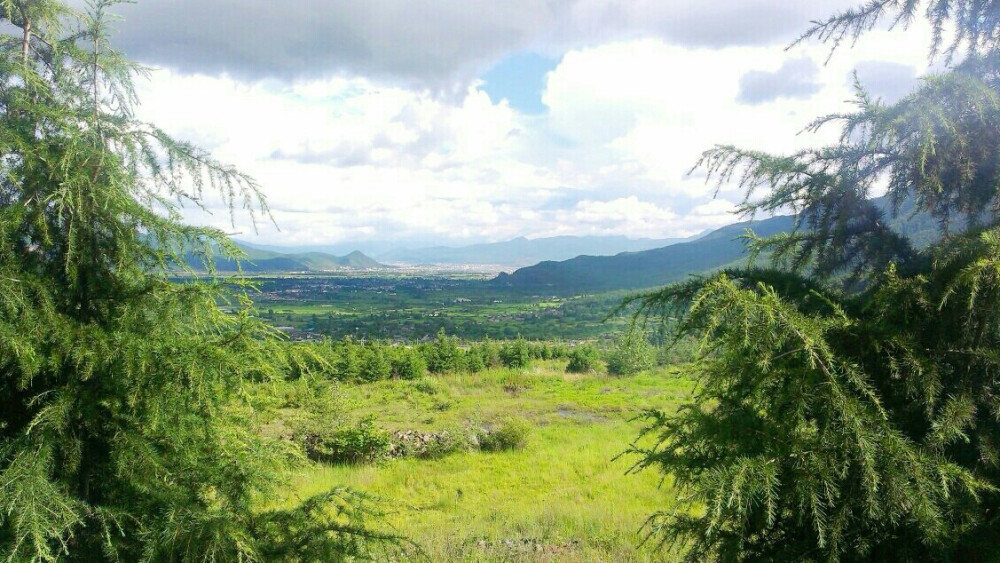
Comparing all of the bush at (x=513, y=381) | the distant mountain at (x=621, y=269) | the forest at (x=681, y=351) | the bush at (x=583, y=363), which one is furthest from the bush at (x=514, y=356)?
the distant mountain at (x=621, y=269)

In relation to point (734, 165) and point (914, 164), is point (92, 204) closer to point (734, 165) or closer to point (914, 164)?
point (734, 165)

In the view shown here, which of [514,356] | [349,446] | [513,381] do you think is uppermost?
[349,446]

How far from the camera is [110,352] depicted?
315 cm

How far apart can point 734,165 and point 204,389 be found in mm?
3726

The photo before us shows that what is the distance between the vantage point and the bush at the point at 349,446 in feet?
44.6

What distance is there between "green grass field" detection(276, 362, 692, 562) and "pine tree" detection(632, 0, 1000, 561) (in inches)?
21.0

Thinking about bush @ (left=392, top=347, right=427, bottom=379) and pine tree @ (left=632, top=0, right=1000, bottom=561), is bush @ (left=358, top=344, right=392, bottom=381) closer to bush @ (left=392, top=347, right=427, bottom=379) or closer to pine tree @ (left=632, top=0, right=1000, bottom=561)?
bush @ (left=392, top=347, right=427, bottom=379)

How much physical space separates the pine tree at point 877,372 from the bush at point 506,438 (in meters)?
11.9

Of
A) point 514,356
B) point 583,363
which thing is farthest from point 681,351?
point 514,356

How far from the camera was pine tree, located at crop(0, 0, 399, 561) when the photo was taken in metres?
3.06

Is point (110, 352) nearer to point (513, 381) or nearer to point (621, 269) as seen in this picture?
point (513, 381)

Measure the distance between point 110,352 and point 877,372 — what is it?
4.36 m

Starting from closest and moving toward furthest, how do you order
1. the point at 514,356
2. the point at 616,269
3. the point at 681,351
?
the point at 681,351
the point at 514,356
the point at 616,269

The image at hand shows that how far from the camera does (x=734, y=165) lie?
150 inches
